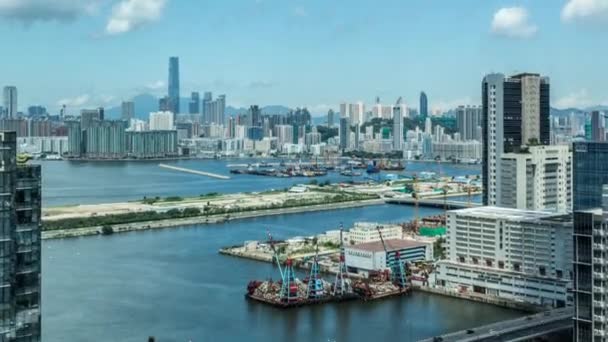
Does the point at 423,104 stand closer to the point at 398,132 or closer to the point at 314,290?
the point at 398,132

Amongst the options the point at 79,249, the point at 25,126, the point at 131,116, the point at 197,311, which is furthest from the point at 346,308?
the point at 131,116

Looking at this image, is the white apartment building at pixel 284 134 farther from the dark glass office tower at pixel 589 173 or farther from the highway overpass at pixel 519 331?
the highway overpass at pixel 519 331

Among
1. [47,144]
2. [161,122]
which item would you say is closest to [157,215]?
[47,144]

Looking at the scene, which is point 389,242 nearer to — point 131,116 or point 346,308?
point 346,308

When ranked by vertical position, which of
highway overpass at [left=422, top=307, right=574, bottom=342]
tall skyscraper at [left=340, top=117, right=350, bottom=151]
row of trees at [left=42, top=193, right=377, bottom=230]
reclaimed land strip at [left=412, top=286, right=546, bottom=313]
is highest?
tall skyscraper at [left=340, top=117, right=350, bottom=151]

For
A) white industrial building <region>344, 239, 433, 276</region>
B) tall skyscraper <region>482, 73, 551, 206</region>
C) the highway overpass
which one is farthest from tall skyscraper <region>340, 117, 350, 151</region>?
the highway overpass

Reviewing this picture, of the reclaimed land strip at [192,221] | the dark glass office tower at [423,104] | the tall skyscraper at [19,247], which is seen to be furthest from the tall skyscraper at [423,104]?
the tall skyscraper at [19,247]

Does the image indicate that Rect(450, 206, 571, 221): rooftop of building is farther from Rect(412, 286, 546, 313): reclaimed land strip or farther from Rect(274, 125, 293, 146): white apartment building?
Rect(274, 125, 293, 146): white apartment building
